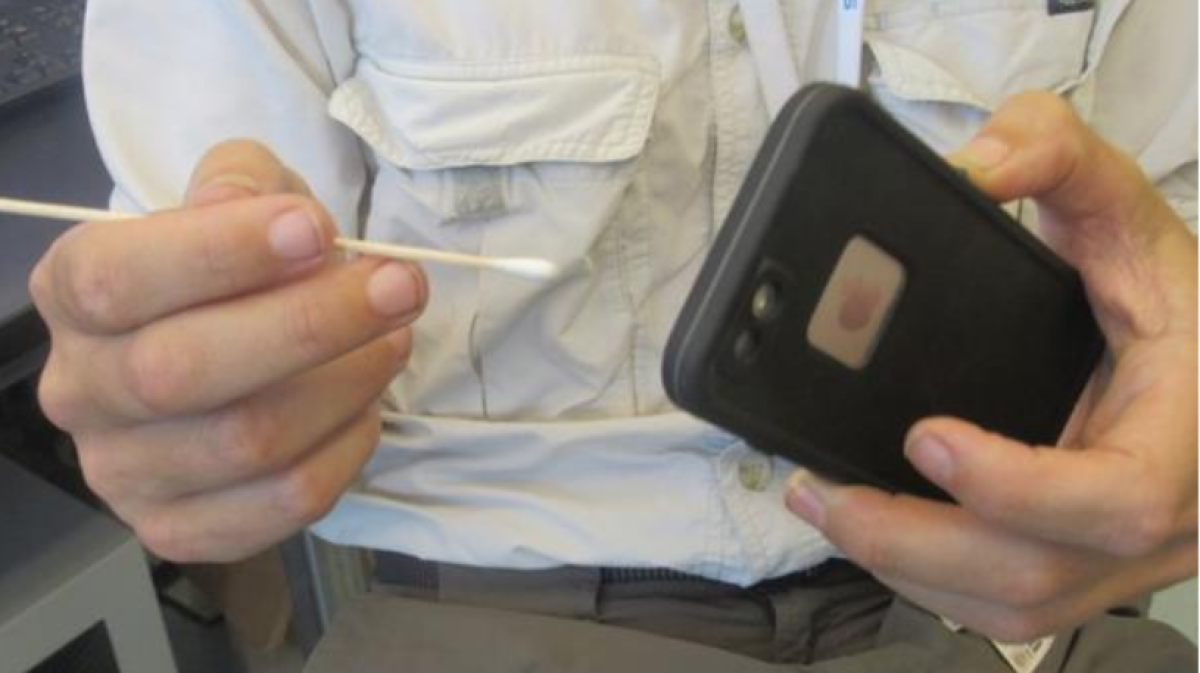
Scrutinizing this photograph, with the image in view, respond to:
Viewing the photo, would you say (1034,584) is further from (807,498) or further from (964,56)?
(964,56)

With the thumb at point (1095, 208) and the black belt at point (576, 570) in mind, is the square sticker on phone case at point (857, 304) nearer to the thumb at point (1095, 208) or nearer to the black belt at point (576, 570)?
the thumb at point (1095, 208)

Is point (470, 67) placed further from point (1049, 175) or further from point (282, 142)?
point (1049, 175)

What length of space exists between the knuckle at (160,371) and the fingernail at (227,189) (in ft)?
0.18

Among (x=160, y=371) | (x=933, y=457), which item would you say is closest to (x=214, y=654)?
(x=160, y=371)

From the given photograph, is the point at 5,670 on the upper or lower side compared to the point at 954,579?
lower

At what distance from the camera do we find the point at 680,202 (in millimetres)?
583

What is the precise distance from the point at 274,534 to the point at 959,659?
327 mm

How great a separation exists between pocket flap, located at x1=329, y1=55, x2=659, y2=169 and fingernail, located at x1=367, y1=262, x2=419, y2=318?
161 millimetres

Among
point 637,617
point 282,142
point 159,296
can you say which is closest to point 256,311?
point 159,296

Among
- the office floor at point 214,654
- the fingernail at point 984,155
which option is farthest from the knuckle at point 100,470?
the office floor at point 214,654

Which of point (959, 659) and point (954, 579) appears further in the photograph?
point (959, 659)

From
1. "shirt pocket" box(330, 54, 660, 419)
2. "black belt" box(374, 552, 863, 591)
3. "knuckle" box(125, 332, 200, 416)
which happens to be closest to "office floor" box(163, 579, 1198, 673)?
"black belt" box(374, 552, 863, 591)

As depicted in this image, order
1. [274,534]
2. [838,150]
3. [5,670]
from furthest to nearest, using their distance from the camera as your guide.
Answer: [5,670]
[274,534]
[838,150]

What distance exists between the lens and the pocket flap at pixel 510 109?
21.5 inches
